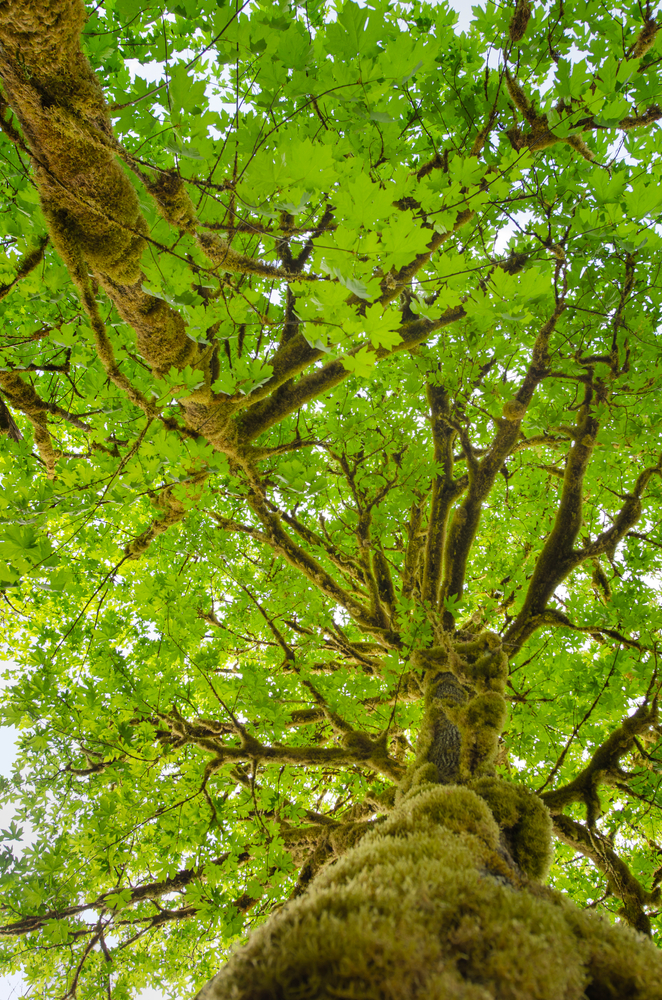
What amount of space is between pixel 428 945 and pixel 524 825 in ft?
5.44

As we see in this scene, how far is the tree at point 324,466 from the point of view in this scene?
1.50 meters

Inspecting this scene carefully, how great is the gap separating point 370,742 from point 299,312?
371cm

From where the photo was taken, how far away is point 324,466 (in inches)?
175

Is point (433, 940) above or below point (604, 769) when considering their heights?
above

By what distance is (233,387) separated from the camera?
253cm

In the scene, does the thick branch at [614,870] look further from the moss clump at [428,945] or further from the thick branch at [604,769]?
the moss clump at [428,945]

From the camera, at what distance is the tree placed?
59.2 inches

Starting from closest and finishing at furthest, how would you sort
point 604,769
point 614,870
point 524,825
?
1. point 524,825
2. point 614,870
3. point 604,769

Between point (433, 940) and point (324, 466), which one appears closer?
point (433, 940)

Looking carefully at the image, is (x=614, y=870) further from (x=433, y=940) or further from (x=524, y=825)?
(x=433, y=940)

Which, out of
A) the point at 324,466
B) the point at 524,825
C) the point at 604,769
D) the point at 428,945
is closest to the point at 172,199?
the point at 428,945

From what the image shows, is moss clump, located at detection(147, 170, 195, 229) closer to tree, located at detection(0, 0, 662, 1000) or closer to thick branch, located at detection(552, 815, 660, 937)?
tree, located at detection(0, 0, 662, 1000)

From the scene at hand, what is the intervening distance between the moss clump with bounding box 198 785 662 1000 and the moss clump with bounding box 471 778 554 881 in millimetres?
846

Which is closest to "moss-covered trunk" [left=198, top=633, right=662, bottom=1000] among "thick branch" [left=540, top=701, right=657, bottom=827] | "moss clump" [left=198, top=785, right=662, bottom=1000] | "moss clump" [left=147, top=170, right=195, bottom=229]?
"moss clump" [left=198, top=785, right=662, bottom=1000]
